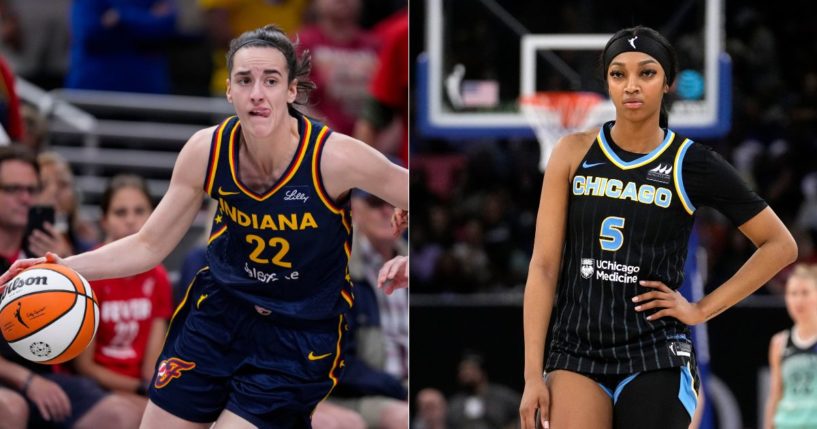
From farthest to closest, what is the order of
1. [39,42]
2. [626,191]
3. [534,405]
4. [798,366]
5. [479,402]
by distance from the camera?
[39,42]
[479,402]
[798,366]
[626,191]
[534,405]

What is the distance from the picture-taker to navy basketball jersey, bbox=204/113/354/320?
169 inches

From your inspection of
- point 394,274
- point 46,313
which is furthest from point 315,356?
point 46,313

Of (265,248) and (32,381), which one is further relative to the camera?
(32,381)

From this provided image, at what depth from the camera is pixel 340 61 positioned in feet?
28.9

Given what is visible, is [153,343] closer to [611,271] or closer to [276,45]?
[276,45]

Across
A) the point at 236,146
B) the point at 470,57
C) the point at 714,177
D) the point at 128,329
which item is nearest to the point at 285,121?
the point at 236,146

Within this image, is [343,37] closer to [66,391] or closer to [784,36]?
[66,391]

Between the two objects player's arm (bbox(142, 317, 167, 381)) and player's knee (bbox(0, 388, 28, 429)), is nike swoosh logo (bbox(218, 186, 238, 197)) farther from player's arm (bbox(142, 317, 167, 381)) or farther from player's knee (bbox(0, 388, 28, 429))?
player's arm (bbox(142, 317, 167, 381))

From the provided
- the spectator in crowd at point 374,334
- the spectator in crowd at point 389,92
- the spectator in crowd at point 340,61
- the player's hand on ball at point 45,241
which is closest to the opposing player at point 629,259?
the spectator in crowd at point 374,334

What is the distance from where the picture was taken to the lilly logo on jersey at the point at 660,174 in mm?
3889

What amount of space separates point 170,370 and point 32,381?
5.60ft

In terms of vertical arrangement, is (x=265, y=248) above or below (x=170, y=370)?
above

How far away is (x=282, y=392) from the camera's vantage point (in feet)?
14.3

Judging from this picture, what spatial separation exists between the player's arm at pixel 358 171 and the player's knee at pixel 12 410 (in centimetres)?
225
